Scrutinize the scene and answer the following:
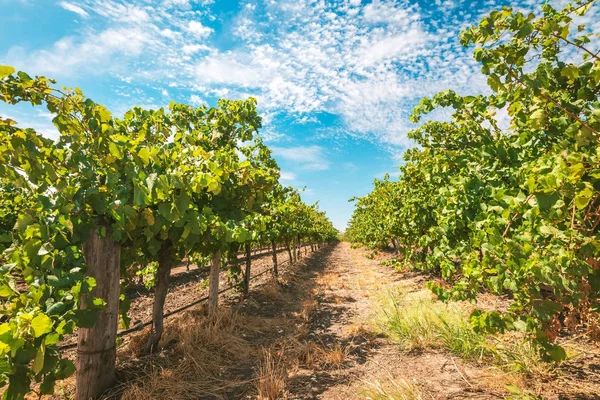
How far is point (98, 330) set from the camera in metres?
3.30

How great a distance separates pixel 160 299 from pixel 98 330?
1.60m

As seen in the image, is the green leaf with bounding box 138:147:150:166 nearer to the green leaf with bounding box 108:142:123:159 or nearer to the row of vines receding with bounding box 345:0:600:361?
the green leaf with bounding box 108:142:123:159

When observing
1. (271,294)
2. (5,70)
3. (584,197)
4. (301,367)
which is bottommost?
(301,367)

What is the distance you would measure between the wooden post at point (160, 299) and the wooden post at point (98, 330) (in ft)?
4.53

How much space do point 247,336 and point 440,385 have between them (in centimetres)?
360

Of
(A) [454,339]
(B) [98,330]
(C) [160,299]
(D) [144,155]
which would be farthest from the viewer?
(C) [160,299]

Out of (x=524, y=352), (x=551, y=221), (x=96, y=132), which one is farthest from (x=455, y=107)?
(x=96, y=132)

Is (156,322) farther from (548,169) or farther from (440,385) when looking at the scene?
(548,169)

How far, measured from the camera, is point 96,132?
289 cm

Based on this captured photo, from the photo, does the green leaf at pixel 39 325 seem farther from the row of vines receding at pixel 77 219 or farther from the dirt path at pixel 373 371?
the dirt path at pixel 373 371

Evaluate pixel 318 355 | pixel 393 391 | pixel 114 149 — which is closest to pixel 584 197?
pixel 393 391

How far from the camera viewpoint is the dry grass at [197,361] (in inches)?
144

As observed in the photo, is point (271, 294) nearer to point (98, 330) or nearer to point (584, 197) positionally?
point (98, 330)

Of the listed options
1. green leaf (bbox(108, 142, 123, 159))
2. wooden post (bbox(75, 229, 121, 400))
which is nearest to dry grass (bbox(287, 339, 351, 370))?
wooden post (bbox(75, 229, 121, 400))
